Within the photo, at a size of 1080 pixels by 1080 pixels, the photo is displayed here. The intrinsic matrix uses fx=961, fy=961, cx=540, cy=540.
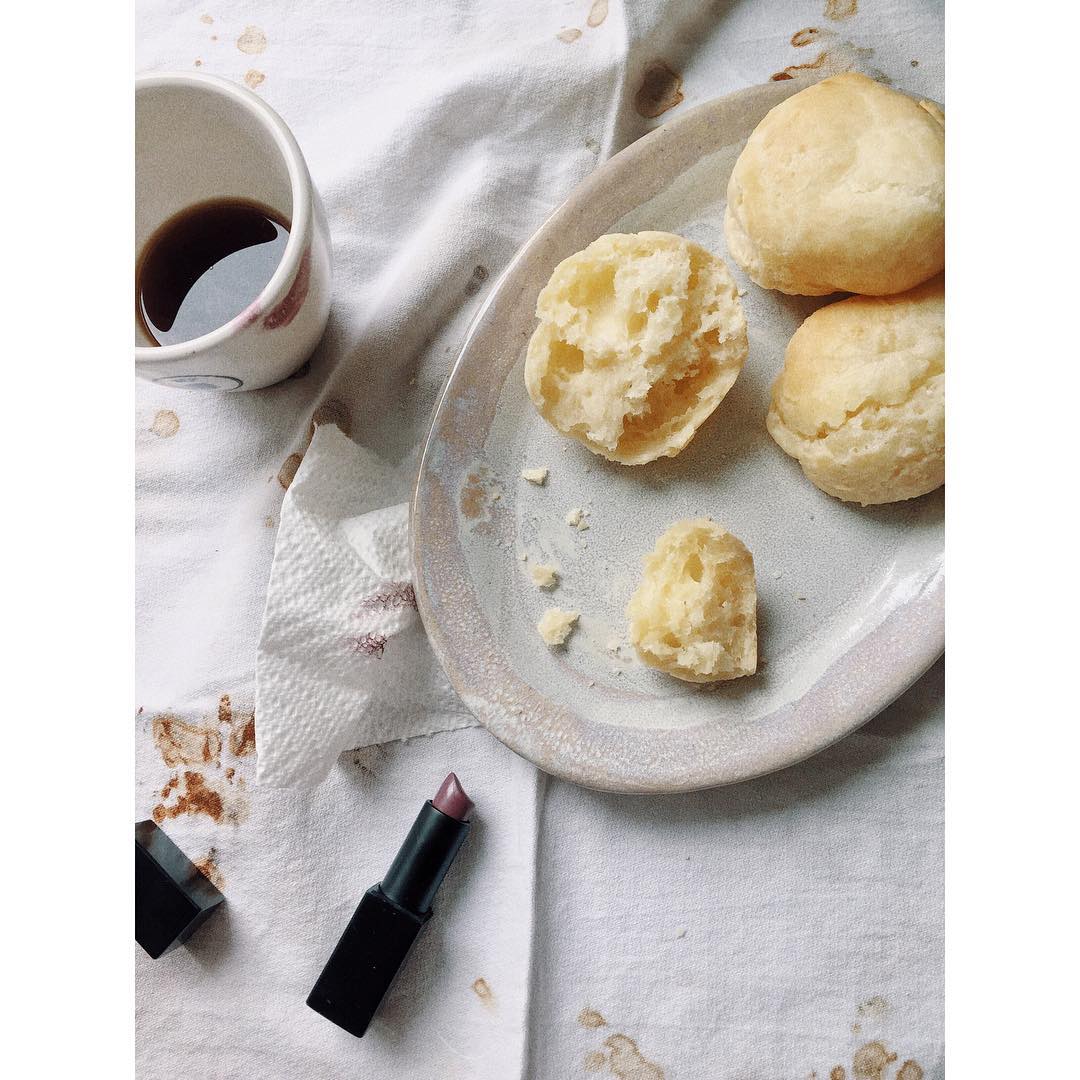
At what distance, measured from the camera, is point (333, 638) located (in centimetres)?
127

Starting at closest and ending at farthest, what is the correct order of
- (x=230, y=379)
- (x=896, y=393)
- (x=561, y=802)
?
(x=896, y=393) → (x=230, y=379) → (x=561, y=802)

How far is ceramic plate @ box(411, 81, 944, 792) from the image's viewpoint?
120 centimetres

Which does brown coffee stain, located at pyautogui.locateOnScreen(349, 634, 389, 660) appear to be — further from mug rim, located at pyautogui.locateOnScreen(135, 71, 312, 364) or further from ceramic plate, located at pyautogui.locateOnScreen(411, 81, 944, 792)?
mug rim, located at pyautogui.locateOnScreen(135, 71, 312, 364)

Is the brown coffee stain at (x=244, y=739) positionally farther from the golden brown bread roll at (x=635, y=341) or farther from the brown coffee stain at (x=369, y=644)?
the golden brown bread roll at (x=635, y=341)

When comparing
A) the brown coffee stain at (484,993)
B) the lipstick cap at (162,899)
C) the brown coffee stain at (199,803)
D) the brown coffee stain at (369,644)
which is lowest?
the brown coffee stain at (484,993)

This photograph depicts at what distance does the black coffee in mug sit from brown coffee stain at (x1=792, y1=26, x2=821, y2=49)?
28.9 inches

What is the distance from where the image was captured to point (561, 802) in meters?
1.30

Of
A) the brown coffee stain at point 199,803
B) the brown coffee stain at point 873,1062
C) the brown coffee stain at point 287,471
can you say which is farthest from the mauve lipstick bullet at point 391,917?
the brown coffee stain at point 873,1062

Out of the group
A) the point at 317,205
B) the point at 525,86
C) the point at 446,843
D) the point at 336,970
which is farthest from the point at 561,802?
Result: the point at 525,86

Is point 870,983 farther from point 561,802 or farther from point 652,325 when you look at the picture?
point 652,325

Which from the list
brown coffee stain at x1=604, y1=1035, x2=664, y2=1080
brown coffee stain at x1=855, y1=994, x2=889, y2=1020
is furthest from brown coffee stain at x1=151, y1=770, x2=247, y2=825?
brown coffee stain at x1=855, y1=994, x2=889, y2=1020

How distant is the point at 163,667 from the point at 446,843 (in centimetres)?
48

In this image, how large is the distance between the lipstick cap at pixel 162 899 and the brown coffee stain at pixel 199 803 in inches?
1.5

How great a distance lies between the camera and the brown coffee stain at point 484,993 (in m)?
1.30
